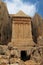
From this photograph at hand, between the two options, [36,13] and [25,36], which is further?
[36,13]

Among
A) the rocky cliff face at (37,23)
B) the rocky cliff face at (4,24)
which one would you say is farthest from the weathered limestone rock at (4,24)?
the rocky cliff face at (37,23)

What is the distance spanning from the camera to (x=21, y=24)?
107ft

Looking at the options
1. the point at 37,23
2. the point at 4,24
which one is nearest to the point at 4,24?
the point at 4,24

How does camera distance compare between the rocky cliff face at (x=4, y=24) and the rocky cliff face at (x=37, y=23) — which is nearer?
the rocky cliff face at (x=4, y=24)

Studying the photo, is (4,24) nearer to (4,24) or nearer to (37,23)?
(4,24)

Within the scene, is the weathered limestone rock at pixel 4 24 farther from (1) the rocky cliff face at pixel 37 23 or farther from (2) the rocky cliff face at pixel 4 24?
(1) the rocky cliff face at pixel 37 23

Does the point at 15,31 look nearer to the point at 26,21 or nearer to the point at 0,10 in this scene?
the point at 26,21

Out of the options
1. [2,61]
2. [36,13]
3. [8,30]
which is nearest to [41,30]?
[36,13]

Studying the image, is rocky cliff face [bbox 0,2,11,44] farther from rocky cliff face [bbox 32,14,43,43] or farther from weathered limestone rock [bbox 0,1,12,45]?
rocky cliff face [bbox 32,14,43,43]

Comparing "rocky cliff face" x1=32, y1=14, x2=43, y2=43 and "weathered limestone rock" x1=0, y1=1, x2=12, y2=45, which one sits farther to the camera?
"rocky cliff face" x1=32, y1=14, x2=43, y2=43

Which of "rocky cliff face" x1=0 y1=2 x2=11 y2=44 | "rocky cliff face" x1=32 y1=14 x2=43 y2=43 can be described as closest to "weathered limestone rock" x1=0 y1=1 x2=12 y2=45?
"rocky cliff face" x1=0 y1=2 x2=11 y2=44

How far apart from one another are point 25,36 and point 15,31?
1.65 meters

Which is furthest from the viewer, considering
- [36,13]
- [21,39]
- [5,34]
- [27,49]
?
[36,13]

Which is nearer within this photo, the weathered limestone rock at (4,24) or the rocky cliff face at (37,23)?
the weathered limestone rock at (4,24)
